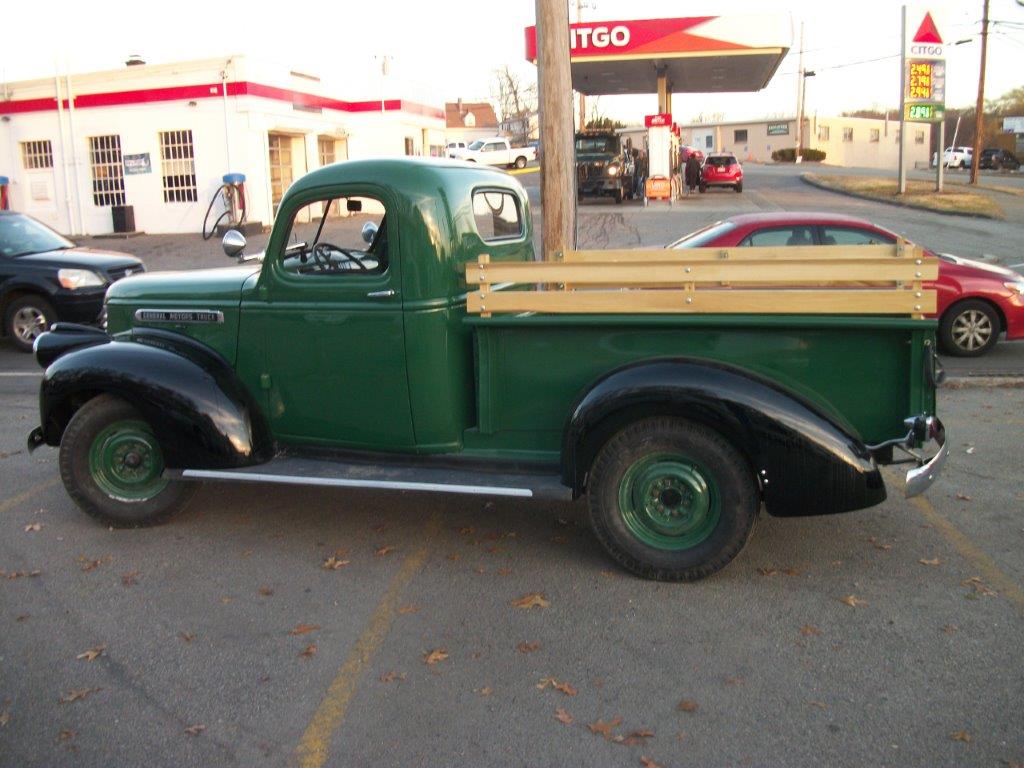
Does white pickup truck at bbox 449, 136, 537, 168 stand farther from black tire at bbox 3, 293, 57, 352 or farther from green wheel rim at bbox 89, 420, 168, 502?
green wheel rim at bbox 89, 420, 168, 502

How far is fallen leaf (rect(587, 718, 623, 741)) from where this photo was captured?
3.49 meters

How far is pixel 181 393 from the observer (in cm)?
529

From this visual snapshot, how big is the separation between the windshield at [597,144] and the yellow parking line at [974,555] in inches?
979

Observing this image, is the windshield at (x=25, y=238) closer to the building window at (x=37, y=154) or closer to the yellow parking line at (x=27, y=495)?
the yellow parking line at (x=27, y=495)

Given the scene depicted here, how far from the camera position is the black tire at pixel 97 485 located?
5.61m

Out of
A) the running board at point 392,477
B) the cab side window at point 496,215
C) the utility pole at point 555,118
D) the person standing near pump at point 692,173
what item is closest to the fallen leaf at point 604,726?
the running board at point 392,477

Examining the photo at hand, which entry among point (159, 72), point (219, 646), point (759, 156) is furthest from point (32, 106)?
point (759, 156)

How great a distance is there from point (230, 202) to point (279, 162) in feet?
11.4

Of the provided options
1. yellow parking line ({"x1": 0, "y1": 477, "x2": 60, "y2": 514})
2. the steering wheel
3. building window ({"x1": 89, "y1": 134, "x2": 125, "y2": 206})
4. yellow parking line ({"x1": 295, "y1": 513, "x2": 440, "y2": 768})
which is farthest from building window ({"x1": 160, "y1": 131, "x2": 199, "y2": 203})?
yellow parking line ({"x1": 295, "y1": 513, "x2": 440, "y2": 768})

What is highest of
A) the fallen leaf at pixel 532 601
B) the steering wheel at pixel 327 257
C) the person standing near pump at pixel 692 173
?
the person standing near pump at pixel 692 173

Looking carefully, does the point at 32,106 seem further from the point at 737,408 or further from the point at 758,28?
the point at 737,408

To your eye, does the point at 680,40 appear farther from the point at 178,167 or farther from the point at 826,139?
the point at 826,139

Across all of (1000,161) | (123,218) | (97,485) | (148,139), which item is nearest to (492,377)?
(97,485)

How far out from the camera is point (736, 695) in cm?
374
